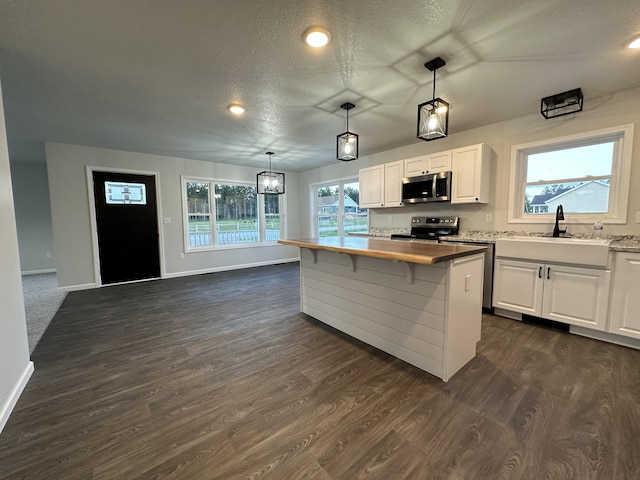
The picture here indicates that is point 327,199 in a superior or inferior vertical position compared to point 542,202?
superior

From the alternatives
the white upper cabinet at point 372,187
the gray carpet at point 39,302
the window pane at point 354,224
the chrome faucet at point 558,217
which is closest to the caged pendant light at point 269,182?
the white upper cabinet at point 372,187

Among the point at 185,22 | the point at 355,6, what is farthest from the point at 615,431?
the point at 185,22

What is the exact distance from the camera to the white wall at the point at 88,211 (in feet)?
14.5

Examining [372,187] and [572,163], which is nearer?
[572,163]

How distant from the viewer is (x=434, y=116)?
6.76 ft

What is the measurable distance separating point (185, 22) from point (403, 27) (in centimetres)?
144

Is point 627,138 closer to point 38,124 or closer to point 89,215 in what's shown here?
point 38,124

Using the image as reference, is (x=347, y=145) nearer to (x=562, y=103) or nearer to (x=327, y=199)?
(x=562, y=103)

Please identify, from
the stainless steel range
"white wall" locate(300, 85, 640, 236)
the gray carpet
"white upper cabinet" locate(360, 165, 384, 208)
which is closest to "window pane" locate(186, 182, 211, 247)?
the gray carpet

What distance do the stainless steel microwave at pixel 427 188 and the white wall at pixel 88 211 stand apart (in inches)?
153

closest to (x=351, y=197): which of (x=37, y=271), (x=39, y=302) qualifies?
(x=39, y=302)

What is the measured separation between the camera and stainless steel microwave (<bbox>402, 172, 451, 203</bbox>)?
3814 mm

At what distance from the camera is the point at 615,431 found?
151 centimetres

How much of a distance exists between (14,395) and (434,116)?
3606 mm
